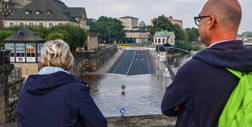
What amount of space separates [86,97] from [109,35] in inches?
6084

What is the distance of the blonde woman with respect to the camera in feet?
9.41

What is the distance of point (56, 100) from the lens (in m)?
2.87

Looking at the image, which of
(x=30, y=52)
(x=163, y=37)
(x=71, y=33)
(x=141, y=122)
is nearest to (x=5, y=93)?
(x=141, y=122)

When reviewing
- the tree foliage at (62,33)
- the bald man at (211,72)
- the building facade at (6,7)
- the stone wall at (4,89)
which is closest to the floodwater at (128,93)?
the tree foliage at (62,33)

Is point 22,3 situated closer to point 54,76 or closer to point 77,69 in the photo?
point 77,69

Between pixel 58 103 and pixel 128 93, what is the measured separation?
41.9m

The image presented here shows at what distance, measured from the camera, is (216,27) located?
261 centimetres

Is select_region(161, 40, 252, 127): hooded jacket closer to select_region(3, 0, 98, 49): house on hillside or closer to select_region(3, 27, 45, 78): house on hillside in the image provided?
select_region(3, 27, 45, 78): house on hillside

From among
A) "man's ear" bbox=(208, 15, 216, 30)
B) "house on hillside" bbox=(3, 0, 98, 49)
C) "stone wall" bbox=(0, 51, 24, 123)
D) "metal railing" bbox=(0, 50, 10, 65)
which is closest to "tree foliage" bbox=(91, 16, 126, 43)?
"house on hillside" bbox=(3, 0, 98, 49)

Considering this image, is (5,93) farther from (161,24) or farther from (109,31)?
(109,31)

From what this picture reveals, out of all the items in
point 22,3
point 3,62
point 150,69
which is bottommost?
point 150,69

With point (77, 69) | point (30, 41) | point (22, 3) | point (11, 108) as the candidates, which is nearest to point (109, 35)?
point (22, 3)

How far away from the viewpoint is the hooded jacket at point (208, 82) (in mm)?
2363

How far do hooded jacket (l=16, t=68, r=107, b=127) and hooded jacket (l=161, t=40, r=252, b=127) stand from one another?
0.84m
